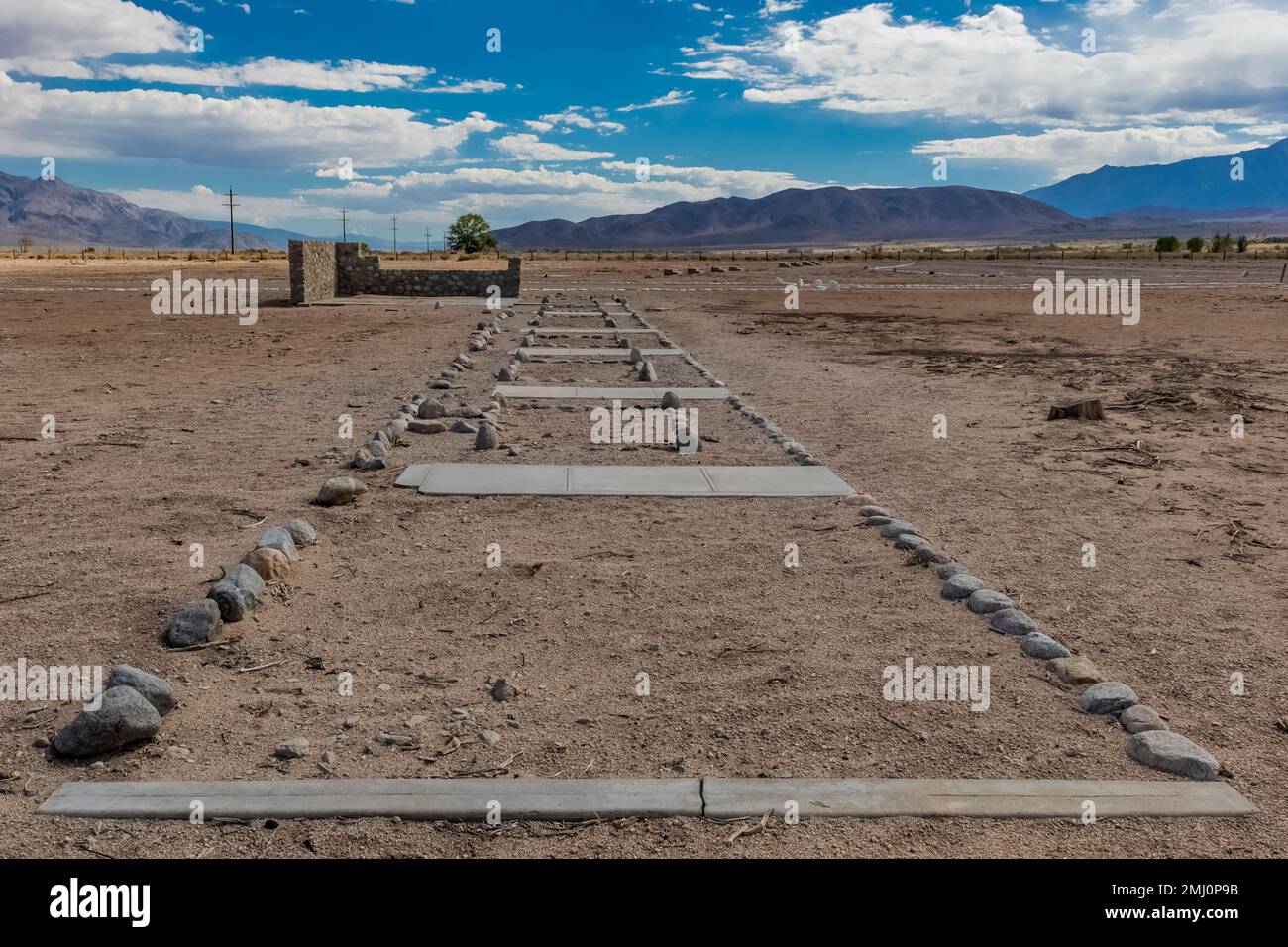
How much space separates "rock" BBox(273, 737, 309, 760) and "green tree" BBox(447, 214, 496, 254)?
296 feet

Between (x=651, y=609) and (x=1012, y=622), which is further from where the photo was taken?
(x=651, y=609)

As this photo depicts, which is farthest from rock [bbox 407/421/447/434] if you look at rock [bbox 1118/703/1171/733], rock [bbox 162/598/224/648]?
rock [bbox 1118/703/1171/733]

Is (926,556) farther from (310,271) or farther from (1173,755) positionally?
(310,271)

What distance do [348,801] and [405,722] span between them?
2.06ft

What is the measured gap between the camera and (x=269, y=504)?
7117 millimetres

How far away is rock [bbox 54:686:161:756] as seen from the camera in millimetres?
3789

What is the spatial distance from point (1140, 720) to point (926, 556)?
6.79 ft

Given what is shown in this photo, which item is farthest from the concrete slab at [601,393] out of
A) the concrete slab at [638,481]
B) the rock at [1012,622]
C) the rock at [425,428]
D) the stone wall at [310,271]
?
→ the stone wall at [310,271]

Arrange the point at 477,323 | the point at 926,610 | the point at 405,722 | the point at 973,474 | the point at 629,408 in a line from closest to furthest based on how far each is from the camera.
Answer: the point at 405,722 → the point at 926,610 → the point at 973,474 → the point at 629,408 → the point at 477,323

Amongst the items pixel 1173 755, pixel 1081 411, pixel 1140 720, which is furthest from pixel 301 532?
pixel 1081 411

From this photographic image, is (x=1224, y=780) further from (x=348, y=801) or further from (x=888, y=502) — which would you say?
(x=888, y=502)

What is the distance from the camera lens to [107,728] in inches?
150

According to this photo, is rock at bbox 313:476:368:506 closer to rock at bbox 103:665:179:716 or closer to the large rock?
the large rock
